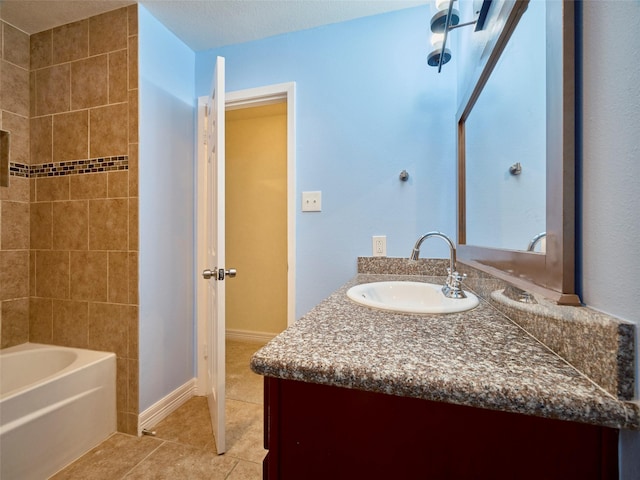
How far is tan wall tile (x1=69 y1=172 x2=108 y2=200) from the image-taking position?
5.09ft

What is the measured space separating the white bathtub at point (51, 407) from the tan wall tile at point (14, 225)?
24.5 inches

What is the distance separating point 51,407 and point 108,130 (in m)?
1.41

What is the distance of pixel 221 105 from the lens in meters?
1.34

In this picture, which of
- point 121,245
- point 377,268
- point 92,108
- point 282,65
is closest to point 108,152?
point 92,108

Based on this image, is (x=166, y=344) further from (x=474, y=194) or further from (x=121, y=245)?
(x=474, y=194)

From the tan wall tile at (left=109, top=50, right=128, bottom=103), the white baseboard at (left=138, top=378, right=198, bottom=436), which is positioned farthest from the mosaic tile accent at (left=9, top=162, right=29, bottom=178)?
the white baseboard at (left=138, top=378, right=198, bottom=436)

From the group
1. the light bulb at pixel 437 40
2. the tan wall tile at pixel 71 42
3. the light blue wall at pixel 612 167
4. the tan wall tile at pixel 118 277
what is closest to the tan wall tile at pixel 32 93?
the tan wall tile at pixel 71 42

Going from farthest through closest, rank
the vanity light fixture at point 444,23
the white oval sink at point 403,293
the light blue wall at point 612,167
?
the white oval sink at point 403,293 < the vanity light fixture at point 444,23 < the light blue wall at point 612,167

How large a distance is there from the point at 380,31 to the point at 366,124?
53cm

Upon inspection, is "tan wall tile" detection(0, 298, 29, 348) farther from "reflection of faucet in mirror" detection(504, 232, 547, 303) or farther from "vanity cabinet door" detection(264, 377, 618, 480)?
"reflection of faucet in mirror" detection(504, 232, 547, 303)

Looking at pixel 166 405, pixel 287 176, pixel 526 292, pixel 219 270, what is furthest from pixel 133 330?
pixel 526 292

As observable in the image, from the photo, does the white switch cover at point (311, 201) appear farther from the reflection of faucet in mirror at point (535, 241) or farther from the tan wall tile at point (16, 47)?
the tan wall tile at point (16, 47)

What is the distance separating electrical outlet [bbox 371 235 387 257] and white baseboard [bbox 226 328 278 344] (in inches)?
65.2

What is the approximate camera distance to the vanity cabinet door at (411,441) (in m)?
0.38
